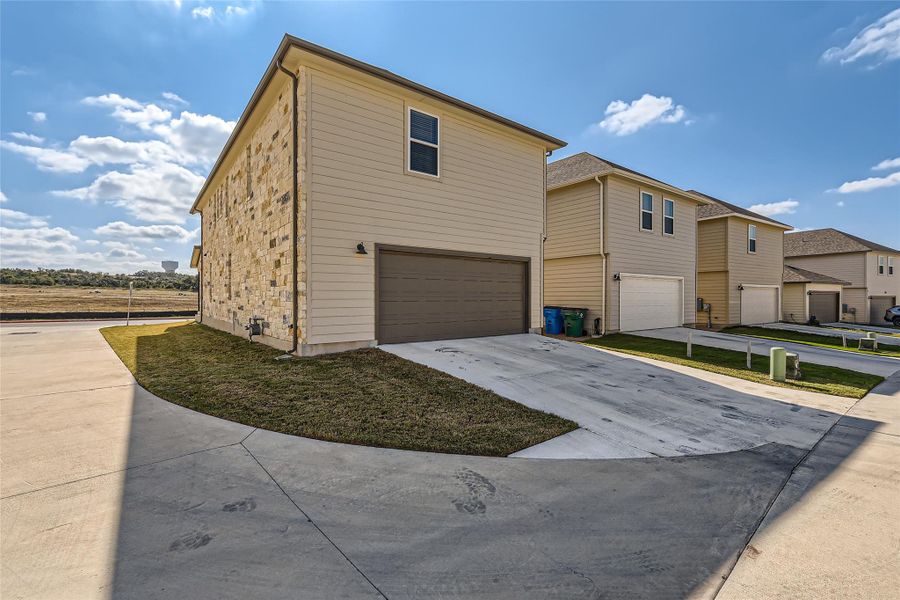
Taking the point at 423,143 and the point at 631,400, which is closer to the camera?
the point at 631,400

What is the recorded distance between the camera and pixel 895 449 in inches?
163

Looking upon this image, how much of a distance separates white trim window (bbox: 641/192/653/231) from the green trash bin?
14.1ft

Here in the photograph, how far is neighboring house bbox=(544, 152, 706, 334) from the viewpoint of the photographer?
13.3 metres

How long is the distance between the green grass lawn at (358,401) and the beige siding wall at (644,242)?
372 inches

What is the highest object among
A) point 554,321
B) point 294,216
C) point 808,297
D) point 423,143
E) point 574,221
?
point 423,143

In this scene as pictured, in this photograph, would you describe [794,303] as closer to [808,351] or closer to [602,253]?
[808,351]

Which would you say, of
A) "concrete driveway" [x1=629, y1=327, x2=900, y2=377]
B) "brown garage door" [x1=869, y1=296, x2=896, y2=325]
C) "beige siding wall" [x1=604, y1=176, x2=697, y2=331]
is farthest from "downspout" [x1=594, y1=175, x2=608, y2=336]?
"brown garage door" [x1=869, y1=296, x2=896, y2=325]

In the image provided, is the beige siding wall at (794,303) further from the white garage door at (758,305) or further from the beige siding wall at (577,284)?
the beige siding wall at (577,284)

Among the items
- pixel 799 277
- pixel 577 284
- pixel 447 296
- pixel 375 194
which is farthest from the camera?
pixel 799 277

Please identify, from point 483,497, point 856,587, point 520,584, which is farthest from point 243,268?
point 856,587

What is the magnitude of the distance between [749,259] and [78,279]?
7610 centimetres

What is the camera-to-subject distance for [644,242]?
567 inches

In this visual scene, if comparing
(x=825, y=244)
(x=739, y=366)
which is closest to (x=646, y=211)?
(x=739, y=366)

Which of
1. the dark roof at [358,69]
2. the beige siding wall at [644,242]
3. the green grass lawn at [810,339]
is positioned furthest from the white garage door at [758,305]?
the dark roof at [358,69]
